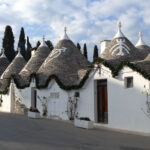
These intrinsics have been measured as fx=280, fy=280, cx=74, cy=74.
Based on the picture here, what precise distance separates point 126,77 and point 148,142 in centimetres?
412

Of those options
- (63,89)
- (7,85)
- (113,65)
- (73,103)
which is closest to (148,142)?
(113,65)

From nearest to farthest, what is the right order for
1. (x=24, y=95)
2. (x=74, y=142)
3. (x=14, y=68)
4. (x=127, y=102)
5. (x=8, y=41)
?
(x=74, y=142) < (x=127, y=102) < (x=24, y=95) < (x=14, y=68) < (x=8, y=41)

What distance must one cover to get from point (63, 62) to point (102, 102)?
738 centimetres

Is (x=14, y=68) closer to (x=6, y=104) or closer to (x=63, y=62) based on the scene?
(x=6, y=104)

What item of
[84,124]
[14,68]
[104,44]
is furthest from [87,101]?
[14,68]

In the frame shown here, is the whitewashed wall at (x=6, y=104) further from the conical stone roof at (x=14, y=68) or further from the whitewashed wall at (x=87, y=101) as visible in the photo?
the whitewashed wall at (x=87, y=101)

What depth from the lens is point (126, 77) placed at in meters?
13.6

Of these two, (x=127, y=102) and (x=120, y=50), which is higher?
(x=120, y=50)

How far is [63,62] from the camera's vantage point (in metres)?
22.1

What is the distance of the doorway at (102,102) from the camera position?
1537 cm

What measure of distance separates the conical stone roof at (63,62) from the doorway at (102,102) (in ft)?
17.2

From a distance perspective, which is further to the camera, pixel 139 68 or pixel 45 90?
pixel 45 90

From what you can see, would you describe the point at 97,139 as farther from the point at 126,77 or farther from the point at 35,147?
the point at 126,77

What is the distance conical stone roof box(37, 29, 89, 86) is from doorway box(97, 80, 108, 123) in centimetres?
524
